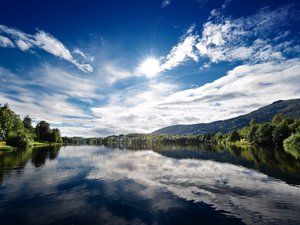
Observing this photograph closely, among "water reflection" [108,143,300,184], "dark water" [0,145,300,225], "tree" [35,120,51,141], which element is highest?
"tree" [35,120,51,141]

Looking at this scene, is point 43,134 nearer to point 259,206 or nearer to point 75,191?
point 75,191

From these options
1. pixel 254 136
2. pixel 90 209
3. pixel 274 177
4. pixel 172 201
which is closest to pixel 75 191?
pixel 90 209

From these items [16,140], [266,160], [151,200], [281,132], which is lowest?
[151,200]

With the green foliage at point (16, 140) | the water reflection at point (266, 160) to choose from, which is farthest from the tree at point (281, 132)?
the green foliage at point (16, 140)

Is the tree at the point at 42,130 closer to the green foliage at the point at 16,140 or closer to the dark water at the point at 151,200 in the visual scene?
the green foliage at the point at 16,140

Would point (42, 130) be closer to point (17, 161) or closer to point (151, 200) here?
point (17, 161)

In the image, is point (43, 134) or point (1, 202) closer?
point (1, 202)

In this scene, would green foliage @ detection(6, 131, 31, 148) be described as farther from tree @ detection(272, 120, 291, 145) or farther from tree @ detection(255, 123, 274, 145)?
tree @ detection(272, 120, 291, 145)

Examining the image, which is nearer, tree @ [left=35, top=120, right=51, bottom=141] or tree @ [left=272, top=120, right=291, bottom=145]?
tree @ [left=272, top=120, right=291, bottom=145]

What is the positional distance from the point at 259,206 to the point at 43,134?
673ft

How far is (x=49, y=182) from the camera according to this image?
3306 centimetres

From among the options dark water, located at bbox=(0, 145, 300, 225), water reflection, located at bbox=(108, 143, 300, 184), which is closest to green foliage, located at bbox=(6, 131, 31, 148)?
water reflection, located at bbox=(108, 143, 300, 184)

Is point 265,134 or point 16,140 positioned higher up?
point 16,140

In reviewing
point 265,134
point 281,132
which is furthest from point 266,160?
point 265,134
